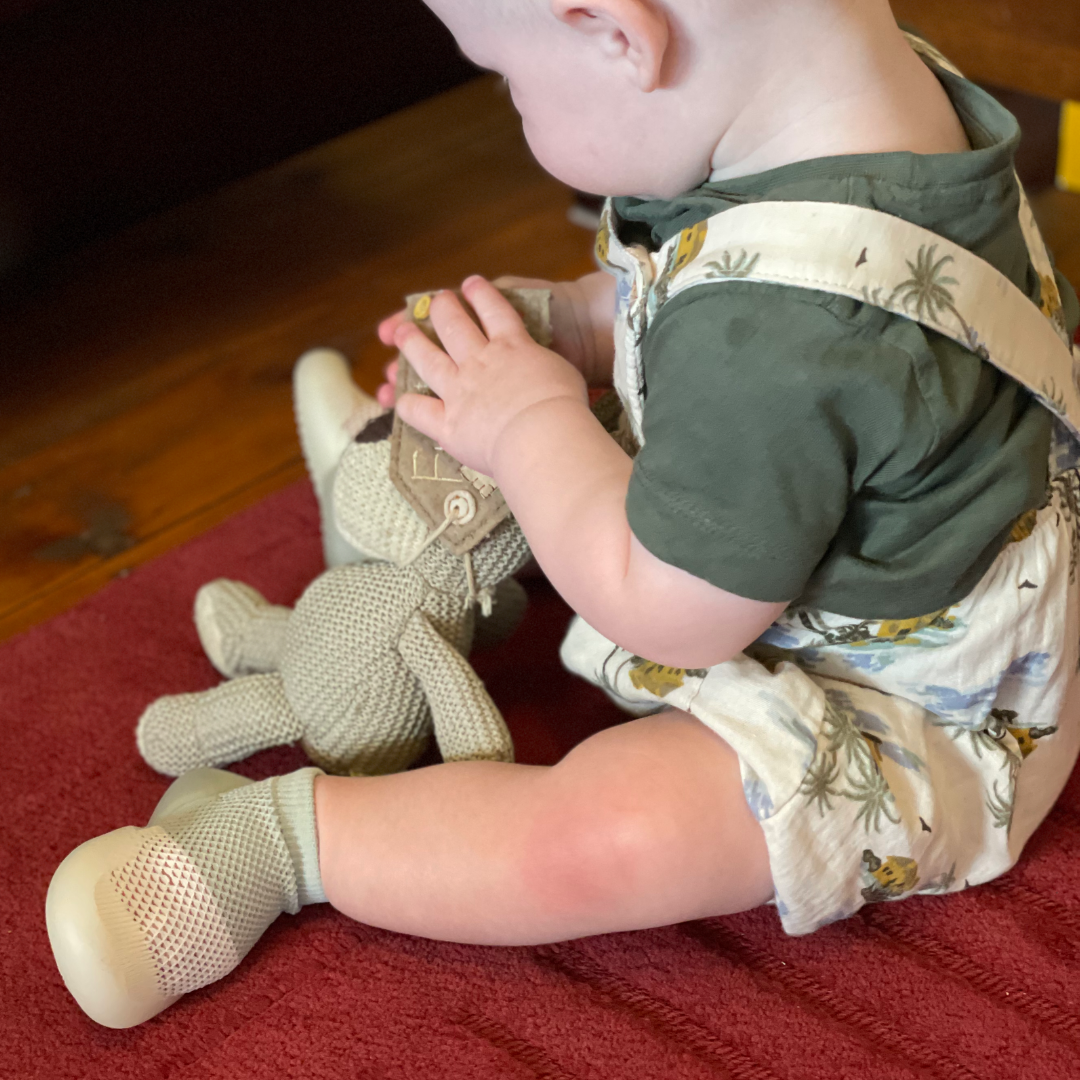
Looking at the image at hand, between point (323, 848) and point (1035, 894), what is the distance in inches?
15.5

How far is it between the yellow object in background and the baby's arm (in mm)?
981

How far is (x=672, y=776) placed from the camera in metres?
0.62

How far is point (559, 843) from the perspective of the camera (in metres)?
0.62

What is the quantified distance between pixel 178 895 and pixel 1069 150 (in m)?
1.30

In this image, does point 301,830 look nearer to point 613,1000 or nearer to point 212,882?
point 212,882

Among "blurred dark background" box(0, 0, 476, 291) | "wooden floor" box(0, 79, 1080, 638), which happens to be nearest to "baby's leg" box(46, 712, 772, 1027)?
"wooden floor" box(0, 79, 1080, 638)

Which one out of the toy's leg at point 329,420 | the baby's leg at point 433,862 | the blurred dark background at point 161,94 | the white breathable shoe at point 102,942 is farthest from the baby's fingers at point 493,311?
the blurred dark background at point 161,94

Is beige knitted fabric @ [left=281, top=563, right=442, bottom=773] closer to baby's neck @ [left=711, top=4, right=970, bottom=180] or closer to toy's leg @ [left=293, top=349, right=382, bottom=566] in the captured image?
toy's leg @ [left=293, top=349, right=382, bottom=566]

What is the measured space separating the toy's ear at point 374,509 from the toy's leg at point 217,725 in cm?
11

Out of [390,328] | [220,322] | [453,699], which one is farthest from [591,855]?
[220,322]

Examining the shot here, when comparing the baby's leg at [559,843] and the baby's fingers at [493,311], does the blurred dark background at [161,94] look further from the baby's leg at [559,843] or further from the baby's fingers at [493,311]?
the baby's leg at [559,843]

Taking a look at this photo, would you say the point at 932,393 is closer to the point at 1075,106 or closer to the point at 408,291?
the point at 408,291

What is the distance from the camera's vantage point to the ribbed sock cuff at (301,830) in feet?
2.17

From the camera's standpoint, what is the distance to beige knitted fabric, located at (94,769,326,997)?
24.3 inches
